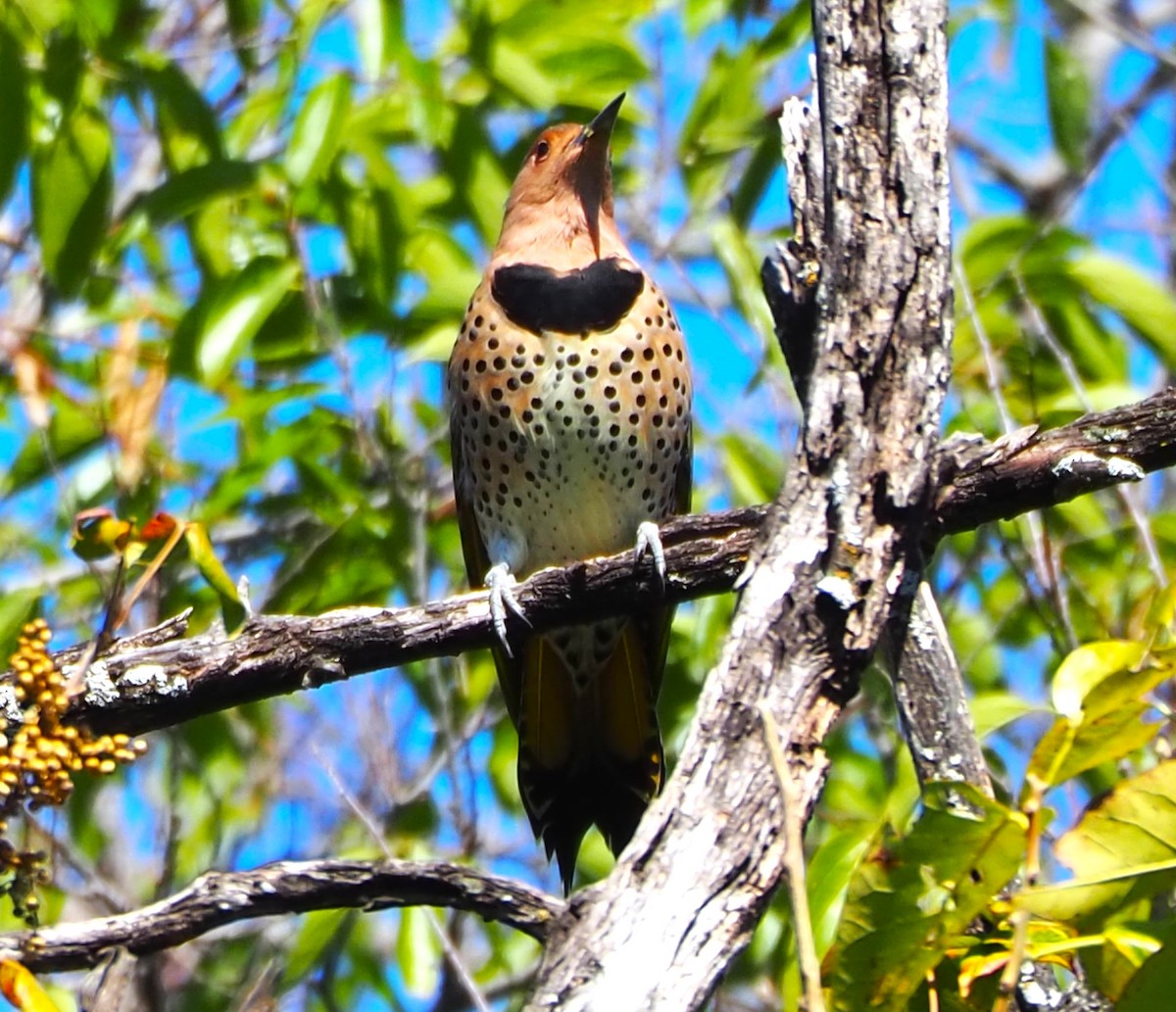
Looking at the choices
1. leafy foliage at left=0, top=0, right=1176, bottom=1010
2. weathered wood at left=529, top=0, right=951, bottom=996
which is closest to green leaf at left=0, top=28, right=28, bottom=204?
leafy foliage at left=0, top=0, right=1176, bottom=1010

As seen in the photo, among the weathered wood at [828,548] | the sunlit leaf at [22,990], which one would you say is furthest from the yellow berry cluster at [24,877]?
the weathered wood at [828,548]

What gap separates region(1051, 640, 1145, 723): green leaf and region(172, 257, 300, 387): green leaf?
2270mm

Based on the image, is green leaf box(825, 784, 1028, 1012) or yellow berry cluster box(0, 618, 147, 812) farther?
yellow berry cluster box(0, 618, 147, 812)

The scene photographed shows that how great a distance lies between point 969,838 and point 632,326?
2.49 m

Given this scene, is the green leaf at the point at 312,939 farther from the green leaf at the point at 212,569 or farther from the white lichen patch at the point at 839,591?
the white lichen patch at the point at 839,591

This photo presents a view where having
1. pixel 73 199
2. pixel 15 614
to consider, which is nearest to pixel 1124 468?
pixel 73 199

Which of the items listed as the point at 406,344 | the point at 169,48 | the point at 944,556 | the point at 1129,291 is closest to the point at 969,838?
the point at 1129,291

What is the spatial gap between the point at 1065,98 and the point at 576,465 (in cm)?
145

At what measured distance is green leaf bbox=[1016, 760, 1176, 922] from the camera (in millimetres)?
2000

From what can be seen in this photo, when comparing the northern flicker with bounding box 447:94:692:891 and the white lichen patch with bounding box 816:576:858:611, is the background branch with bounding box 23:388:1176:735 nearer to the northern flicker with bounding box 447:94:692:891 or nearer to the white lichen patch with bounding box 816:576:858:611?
the white lichen patch with bounding box 816:576:858:611

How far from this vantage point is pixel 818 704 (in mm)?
2113

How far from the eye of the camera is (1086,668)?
2.04 meters

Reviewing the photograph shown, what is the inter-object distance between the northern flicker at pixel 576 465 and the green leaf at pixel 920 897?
1.98 meters

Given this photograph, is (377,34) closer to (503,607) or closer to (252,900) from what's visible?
(503,607)
